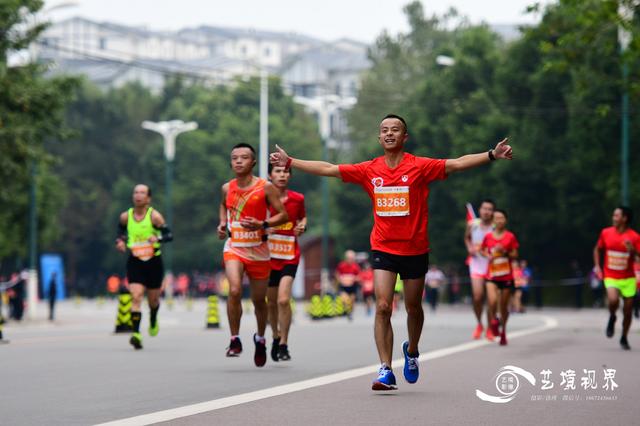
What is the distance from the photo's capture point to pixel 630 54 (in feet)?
87.7

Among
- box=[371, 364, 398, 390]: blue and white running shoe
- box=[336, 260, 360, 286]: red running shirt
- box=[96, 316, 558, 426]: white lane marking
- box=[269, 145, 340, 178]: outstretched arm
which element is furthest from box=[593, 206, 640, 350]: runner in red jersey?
box=[336, 260, 360, 286]: red running shirt

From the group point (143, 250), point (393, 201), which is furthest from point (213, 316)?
point (393, 201)

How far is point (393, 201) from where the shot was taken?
11.7 m

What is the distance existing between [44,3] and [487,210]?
57.9ft

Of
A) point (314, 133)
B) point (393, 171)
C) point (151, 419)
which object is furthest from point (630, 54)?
point (314, 133)

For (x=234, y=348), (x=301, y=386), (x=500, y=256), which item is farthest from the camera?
(x=500, y=256)

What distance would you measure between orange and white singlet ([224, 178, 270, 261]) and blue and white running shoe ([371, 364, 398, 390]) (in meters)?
3.18

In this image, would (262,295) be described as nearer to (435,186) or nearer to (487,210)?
(487,210)

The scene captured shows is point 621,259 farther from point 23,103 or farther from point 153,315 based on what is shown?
point 23,103

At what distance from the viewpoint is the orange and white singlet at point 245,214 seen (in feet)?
46.6

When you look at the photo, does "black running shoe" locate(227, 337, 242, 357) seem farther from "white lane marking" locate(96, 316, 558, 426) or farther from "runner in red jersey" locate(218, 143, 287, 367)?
"white lane marking" locate(96, 316, 558, 426)

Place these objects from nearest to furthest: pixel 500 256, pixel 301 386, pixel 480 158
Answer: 1. pixel 480 158
2. pixel 301 386
3. pixel 500 256

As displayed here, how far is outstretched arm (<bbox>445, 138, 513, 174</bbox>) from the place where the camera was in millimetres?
11109

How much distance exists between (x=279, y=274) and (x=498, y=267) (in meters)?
5.16
